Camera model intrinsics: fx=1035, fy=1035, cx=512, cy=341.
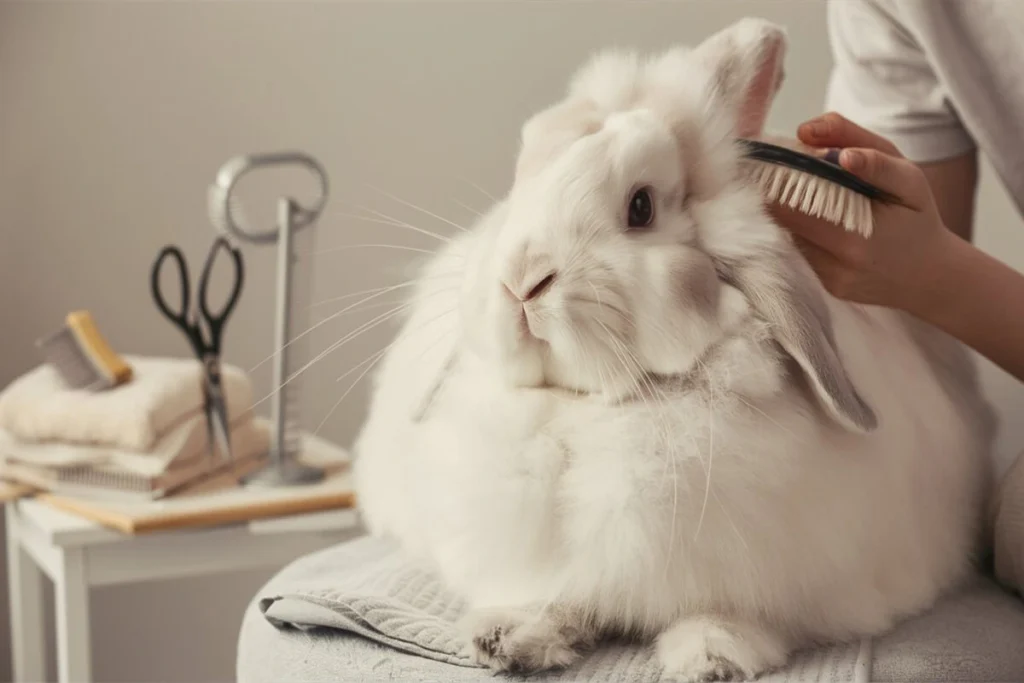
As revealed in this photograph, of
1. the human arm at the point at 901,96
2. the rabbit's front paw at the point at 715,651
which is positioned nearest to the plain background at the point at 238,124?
the human arm at the point at 901,96

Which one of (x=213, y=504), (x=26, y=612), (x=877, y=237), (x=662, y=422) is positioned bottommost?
(x=26, y=612)

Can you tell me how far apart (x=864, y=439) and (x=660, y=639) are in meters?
0.21

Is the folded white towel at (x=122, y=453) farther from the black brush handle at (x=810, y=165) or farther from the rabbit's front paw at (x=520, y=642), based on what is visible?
the black brush handle at (x=810, y=165)

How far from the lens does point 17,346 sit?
172 cm

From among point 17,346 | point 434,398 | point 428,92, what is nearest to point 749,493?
point 434,398

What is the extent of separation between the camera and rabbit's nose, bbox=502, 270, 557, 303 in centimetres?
68

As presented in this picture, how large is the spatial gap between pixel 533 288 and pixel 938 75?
0.64 meters

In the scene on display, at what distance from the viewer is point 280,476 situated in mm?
1377

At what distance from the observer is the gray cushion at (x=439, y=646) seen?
726 mm

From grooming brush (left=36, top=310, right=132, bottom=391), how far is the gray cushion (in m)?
0.56

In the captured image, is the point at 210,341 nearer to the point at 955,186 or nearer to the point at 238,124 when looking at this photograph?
the point at 238,124

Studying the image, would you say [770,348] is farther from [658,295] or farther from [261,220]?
[261,220]

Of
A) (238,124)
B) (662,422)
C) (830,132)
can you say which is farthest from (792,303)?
(238,124)

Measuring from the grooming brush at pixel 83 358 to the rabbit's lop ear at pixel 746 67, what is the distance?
884 mm
